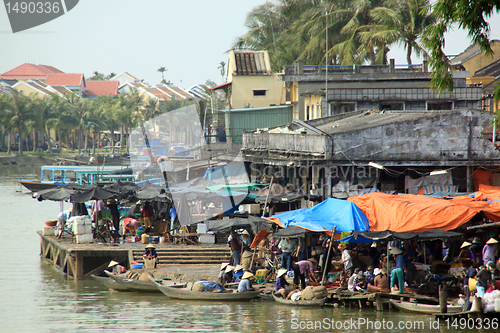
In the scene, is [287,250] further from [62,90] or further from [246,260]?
[62,90]

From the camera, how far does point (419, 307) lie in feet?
44.2

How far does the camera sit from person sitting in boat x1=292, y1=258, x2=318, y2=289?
15.4m

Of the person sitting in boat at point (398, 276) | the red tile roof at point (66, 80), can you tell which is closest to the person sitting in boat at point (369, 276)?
the person sitting in boat at point (398, 276)

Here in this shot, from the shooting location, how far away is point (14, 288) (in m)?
19.7

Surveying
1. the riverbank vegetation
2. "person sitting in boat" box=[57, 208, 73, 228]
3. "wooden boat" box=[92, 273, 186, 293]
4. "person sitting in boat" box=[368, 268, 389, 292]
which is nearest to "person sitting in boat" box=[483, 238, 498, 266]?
"person sitting in boat" box=[368, 268, 389, 292]

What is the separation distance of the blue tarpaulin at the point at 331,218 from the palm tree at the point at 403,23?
2000cm

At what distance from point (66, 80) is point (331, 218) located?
104826mm

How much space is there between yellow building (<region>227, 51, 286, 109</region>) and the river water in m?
20.2

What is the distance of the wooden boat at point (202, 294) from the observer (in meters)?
15.3

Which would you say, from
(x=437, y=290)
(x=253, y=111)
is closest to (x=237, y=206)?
(x=437, y=290)

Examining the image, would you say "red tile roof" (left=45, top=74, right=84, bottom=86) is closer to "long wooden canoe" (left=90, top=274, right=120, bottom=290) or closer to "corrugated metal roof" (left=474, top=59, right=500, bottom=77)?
"corrugated metal roof" (left=474, top=59, right=500, bottom=77)

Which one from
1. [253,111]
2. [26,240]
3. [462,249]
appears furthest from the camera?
[253,111]

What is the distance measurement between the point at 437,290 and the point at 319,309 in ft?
10.3

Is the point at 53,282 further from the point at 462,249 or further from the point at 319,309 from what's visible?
the point at 462,249
